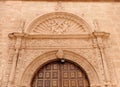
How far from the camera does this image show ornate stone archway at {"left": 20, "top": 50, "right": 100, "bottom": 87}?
19.3ft

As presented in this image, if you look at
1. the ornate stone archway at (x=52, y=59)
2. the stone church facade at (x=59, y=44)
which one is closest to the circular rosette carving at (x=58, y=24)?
the stone church facade at (x=59, y=44)

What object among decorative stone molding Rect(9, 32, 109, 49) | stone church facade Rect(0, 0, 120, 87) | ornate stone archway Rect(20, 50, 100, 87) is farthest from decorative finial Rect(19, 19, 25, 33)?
ornate stone archway Rect(20, 50, 100, 87)

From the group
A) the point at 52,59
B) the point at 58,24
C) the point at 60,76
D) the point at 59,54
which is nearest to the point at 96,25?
the point at 58,24

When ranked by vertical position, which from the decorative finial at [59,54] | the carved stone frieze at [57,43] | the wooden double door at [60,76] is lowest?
the wooden double door at [60,76]

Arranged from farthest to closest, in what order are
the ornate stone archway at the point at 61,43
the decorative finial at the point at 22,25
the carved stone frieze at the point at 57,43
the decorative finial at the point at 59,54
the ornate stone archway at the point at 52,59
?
the decorative finial at the point at 22,25 → the carved stone frieze at the point at 57,43 → the decorative finial at the point at 59,54 → the ornate stone archway at the point at 61,43 → the ornate stone archway at the point at 52,59

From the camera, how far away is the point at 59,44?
659 centimetres

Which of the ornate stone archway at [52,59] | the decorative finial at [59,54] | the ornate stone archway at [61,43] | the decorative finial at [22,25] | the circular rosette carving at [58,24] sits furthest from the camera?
the circular rosette carving at [58,24]

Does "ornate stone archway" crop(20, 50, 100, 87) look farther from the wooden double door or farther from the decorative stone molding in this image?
the decorative stone molding

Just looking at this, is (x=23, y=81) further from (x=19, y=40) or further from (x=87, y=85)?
(x=87, y=85)

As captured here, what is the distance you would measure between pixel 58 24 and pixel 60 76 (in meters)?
2.06

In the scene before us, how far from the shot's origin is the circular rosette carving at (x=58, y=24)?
692 cm

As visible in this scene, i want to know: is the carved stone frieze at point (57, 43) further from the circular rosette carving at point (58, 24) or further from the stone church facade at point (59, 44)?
the circular rosette carving at point (58, 24)

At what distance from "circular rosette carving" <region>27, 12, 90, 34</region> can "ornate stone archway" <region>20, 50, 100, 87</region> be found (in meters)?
0.96

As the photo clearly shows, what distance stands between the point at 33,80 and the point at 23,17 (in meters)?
2.54
